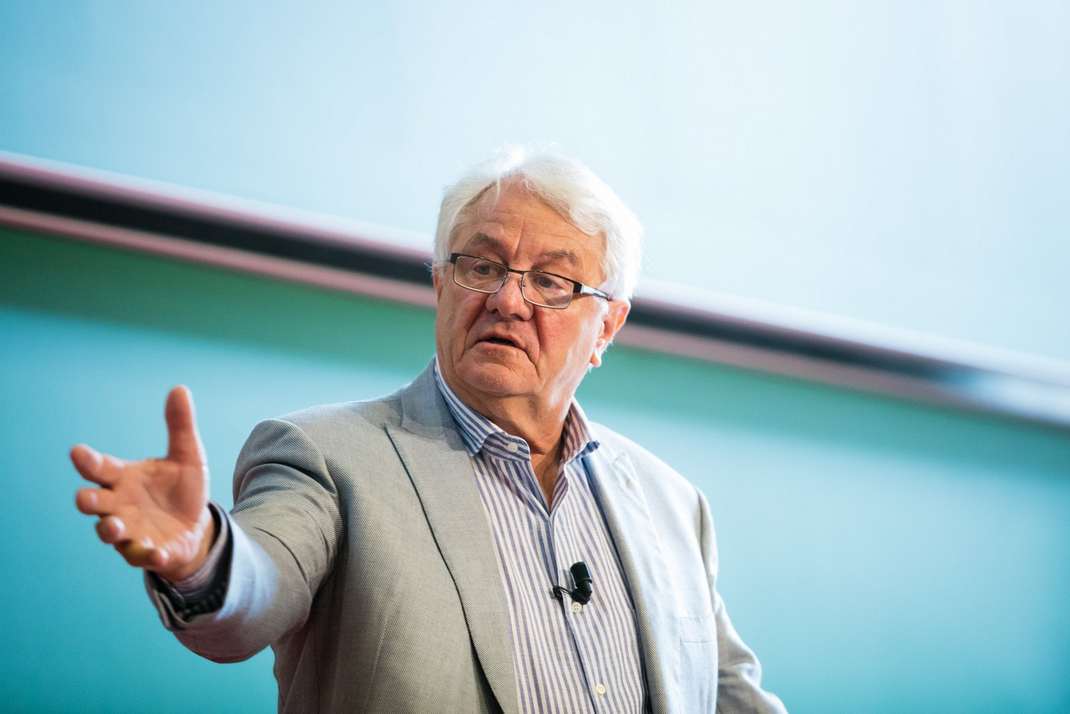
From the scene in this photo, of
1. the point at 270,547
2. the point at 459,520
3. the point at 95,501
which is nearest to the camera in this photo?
the point at 95,501

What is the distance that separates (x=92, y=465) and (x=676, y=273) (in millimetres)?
1698

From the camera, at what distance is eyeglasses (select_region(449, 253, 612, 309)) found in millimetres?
1694

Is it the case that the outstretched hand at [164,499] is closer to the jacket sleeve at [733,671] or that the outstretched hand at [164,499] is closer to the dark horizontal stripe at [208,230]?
the dark horizontal stripe at [208,230]

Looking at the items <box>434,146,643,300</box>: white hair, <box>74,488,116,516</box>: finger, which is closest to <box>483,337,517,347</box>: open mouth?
<box>434,146,643,300</box>: white hair

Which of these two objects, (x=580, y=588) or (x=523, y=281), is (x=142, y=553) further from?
(x=523, y=281)

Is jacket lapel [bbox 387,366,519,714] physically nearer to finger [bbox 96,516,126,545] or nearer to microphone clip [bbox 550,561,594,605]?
microphone clip [bbox 550,561,594,605]

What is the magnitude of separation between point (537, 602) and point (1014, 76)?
2.19 meters

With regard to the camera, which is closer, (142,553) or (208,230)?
(142,553)

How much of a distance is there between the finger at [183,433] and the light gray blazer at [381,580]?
0.42 ft

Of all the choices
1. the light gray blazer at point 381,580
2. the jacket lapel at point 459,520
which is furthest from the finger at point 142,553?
the jacket lapel at point 459,520

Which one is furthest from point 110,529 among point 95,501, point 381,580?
point 381,580

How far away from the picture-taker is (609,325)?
193cm

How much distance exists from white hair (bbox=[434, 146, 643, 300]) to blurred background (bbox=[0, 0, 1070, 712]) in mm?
276

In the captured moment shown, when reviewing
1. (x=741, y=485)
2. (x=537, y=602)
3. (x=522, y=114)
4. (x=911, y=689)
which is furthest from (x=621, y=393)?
(x=911, y=689)
